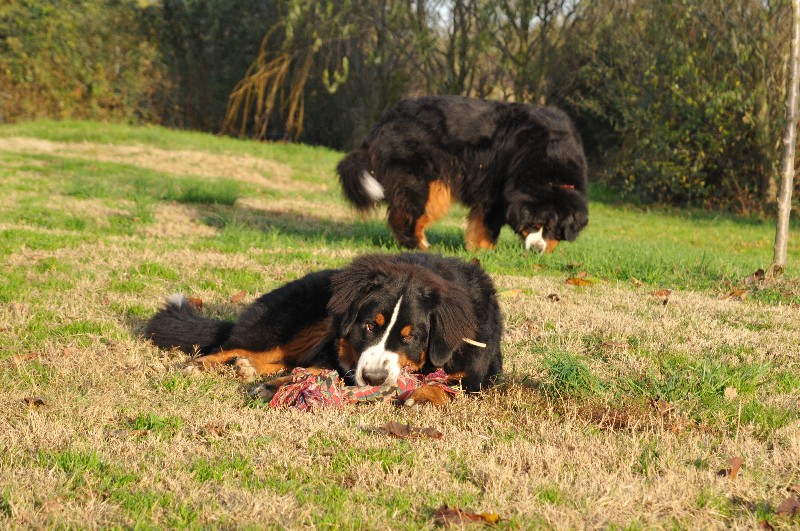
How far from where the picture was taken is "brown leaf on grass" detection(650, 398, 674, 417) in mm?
4277

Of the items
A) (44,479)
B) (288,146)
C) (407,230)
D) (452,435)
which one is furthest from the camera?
(288,146)

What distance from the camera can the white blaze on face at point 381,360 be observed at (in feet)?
13.7

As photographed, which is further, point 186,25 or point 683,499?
point 186,25

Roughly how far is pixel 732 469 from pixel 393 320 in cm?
176

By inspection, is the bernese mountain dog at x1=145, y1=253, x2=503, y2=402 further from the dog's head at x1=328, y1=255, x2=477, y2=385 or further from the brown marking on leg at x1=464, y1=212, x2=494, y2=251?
the brown marking on leg at x1=464, y1=212, x2=494, y2=251

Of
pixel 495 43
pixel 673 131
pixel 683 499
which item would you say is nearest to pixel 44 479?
pixel 683 499

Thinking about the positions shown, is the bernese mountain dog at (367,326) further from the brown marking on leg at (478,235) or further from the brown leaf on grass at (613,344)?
the brown marking on leg at (478,235)

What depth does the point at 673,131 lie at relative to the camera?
17688mm

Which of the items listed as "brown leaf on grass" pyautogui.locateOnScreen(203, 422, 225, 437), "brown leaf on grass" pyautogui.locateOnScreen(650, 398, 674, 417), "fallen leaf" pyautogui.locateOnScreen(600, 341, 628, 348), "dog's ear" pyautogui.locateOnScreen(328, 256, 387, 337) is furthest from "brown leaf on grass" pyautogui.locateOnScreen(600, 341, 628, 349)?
"brown leaf on grass" pyautogui.locateOnScreen(203, 422, 225, 437)

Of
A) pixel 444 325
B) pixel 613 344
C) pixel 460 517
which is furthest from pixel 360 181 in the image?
pixel 460 517

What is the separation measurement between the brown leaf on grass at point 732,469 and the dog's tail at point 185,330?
3019 millimetres

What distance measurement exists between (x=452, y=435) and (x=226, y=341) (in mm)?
1849

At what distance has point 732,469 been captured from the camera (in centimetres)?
344

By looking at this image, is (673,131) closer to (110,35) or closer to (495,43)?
→ (495,43)
